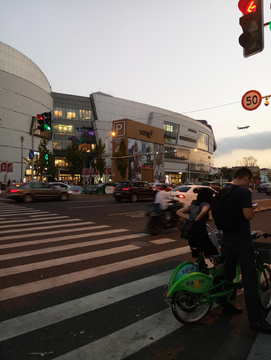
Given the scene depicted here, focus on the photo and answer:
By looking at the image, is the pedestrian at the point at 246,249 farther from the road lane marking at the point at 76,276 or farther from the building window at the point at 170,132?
the building window at the point at 170,132

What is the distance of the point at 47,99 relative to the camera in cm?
7169

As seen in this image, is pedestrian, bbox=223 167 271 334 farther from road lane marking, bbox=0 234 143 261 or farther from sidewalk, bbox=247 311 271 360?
road lane marking, bbox=0 234 143 261

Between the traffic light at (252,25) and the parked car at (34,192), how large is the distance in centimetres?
1945

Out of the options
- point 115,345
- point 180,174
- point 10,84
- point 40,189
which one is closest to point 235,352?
point 115,345

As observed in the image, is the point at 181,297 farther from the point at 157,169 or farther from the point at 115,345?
the point at 157,169

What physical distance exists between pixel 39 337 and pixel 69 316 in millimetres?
505

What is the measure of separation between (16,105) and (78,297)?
65.4 m

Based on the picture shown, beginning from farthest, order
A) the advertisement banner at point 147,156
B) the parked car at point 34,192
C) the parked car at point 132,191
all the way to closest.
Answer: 1. the advertisement banner at point 147,156
2. the parked car at point 132,191
3. the parked car at point 34,192

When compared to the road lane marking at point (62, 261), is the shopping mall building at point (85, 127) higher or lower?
higher

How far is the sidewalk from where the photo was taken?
8.29ft

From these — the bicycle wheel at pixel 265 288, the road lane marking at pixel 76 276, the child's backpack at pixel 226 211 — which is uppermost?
the child's backpack at pixel 226 211

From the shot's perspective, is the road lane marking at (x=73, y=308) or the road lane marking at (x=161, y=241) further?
the road lane marking at (x=161, y=241)

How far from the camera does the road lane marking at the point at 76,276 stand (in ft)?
13.6

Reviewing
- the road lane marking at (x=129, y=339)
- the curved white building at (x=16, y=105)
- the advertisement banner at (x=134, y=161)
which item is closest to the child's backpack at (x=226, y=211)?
the road lane marking at (x=129, y=339)
